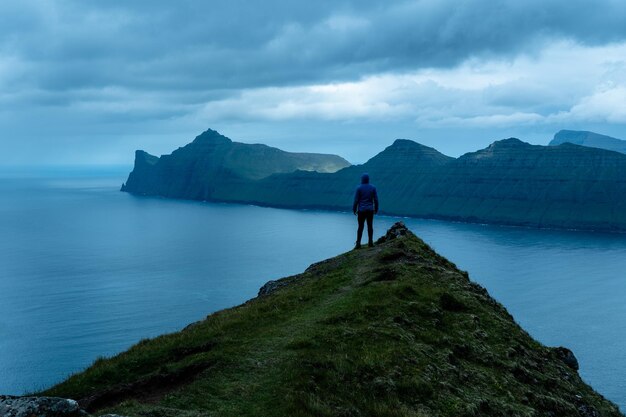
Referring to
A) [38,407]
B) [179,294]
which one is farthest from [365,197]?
[179,294]

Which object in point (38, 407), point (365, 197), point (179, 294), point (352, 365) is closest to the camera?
Answer: point (38, 407)

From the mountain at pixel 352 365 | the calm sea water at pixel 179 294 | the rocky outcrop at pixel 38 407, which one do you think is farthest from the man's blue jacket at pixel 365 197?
the calm sea water at pixel 179 294

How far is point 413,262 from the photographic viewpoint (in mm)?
27766

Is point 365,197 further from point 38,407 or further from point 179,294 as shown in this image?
point 179,294

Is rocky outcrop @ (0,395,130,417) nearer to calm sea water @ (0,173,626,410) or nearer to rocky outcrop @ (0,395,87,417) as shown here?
rocky outcrop @ (0,395,87,417)

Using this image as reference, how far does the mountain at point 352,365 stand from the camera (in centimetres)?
1327

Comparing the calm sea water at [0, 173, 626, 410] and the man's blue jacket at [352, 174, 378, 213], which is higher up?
the man's blue jacket at [352, 174, 378, 213]

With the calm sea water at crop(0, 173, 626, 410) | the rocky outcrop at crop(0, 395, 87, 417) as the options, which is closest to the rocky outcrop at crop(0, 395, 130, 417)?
the rocky outcrop at crop(0, 395, 87, 417)

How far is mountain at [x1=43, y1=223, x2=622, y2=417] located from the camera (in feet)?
43.5

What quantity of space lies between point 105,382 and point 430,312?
38.2 ft

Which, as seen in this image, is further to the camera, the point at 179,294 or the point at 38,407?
the point at 179,294

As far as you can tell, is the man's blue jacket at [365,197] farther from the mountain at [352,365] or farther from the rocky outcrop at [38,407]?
the rocky outcrop at [38,407]

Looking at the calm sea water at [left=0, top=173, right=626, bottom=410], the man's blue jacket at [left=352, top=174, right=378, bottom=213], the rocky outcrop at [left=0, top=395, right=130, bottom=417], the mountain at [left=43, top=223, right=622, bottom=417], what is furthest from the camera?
the calm sea water at [left=0, top=173, right=626, bottom=410]

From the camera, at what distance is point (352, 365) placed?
594 inches
